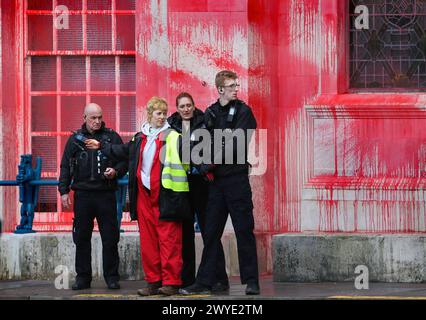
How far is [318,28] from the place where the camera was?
56.1ft

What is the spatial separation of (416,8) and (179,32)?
2.63 meters

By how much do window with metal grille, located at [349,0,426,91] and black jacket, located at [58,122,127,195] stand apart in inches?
116

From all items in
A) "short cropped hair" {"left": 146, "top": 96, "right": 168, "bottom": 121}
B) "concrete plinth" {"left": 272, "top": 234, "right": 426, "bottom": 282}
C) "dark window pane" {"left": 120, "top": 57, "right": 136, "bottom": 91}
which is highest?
"dark window pane" {"left": 120, "top": 57, "right": 136, "bottom": 91}

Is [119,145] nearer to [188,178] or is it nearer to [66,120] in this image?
[188,178]

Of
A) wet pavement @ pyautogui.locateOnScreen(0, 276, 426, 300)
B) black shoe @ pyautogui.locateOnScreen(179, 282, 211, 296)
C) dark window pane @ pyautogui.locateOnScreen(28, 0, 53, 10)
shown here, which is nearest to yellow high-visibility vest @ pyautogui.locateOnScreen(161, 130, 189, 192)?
black shoe @ pyautogui.locateOnScreen(179, 282, 211, 296)

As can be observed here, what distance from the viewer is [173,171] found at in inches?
599

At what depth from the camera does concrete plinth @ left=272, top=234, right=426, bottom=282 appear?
16.3 meters

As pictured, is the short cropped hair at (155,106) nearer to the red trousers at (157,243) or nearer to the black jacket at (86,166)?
A: the red trousers at (157,243)

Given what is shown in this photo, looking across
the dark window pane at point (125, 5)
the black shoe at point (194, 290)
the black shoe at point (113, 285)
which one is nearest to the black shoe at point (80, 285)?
the black shoe at point (113, 285)

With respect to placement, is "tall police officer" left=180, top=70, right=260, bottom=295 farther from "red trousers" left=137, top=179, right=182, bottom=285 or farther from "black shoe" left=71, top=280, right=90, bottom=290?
"black shoe" left=71, top=280, right=90, bottom=290

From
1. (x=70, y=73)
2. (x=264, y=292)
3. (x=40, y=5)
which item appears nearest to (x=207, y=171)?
(x=264, y=292)

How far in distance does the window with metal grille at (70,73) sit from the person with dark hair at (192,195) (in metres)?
2.55
